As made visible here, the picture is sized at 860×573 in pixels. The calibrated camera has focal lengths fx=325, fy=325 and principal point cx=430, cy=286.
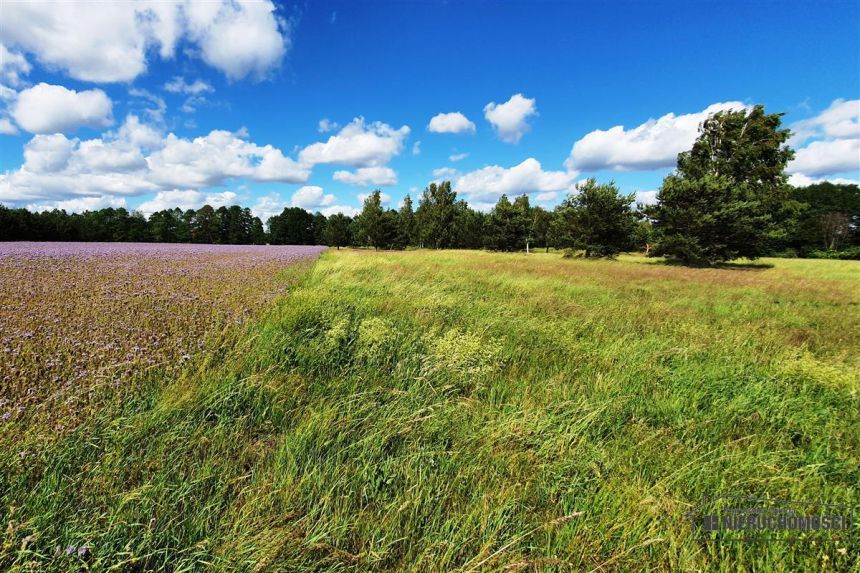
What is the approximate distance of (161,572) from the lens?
1.44 metres

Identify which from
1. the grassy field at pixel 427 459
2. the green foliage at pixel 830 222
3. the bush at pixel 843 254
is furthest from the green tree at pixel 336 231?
the bush at pixel 843 254

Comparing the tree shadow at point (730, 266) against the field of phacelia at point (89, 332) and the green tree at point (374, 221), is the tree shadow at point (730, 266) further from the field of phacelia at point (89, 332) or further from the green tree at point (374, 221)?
the green tree at point (374, 221)

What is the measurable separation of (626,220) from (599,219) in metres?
2.71

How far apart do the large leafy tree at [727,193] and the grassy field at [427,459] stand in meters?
24.2

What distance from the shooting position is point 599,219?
3212 centimetres

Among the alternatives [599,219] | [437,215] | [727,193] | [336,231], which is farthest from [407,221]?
[727,193]

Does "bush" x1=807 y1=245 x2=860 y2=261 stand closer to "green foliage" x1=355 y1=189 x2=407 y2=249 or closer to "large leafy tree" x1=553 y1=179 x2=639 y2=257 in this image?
"large leafy tree" x1=553 y1=179 x2=639 y2=257

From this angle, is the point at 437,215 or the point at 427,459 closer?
the point at 427,459

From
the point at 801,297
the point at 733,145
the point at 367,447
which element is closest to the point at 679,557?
the point at 367,447

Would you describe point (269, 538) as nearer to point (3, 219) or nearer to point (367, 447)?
point (367, 447)

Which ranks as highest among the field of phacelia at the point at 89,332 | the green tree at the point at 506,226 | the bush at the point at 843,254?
the green tree at the point at 506,226

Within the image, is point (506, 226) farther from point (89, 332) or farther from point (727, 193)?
point (89, 332)

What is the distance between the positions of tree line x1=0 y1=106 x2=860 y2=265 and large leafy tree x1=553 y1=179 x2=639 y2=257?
0.10 m

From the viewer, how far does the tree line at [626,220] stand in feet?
78.4
